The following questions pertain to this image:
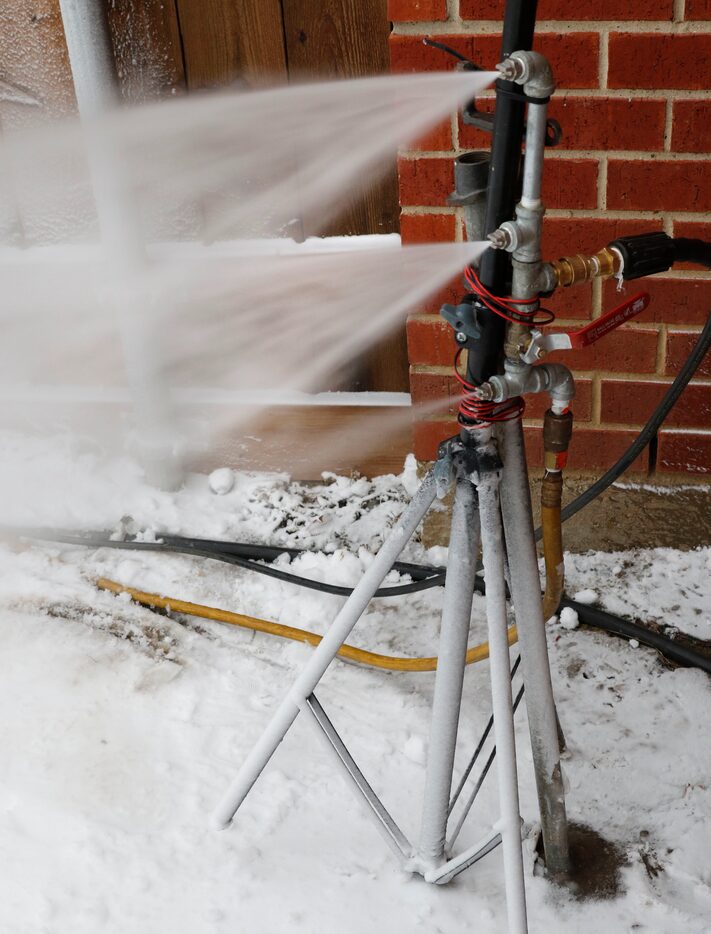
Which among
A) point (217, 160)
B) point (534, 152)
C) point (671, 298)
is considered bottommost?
point (671, 298)

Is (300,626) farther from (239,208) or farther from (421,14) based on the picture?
(421,14)

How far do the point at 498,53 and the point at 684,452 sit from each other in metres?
0.81

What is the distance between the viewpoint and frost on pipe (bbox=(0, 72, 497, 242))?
199 centimetres

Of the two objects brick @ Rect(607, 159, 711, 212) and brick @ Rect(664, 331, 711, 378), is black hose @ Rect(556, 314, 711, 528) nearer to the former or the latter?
brick @ Rect(664, 331, 711, 378)

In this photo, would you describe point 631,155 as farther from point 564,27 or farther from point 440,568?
point 440,568

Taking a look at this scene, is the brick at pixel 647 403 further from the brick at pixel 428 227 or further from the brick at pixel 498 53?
the brick at pixel 498 53

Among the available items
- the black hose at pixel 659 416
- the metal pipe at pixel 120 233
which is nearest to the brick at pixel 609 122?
the black hose at pixel 659 416

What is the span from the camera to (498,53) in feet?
5.08

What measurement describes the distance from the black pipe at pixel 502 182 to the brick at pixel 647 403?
770 mm

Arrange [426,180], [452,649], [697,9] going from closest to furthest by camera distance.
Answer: [452,649] → [697,9] → [426,180]

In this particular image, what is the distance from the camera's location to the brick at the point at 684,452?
1815 millimetres

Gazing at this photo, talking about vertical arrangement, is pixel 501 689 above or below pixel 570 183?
below

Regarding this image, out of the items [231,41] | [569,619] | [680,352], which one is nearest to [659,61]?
[680,352]

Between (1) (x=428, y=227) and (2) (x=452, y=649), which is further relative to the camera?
Answer: (1) (x=428, y=227)
